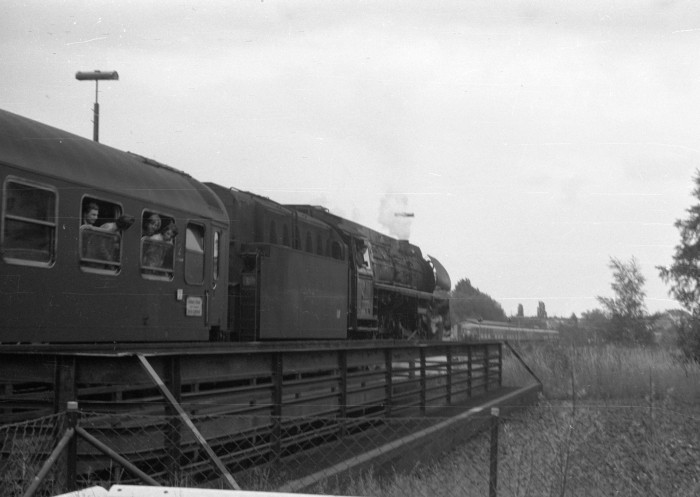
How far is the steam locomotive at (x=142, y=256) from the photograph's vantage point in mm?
7723

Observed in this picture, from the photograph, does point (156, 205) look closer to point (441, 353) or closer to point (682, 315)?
point (441, 353)

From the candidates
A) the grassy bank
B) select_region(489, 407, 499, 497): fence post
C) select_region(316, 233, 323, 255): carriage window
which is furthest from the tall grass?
select_region(489, 407, 499, 497): fence post

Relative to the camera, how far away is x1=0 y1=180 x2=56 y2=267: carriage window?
24.5 ft

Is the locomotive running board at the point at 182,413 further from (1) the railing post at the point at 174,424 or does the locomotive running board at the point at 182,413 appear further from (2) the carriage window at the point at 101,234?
(2) the carriage window at the point at 101,234

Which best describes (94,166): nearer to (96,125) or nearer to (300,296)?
(96,125)

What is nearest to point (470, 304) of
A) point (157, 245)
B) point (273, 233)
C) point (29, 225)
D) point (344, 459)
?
point (273, 233)

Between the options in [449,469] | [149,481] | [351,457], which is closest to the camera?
[149,481]

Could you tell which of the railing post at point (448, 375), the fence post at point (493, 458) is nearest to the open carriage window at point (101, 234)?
the fence post at point (493, 458)

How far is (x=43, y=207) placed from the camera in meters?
8.00

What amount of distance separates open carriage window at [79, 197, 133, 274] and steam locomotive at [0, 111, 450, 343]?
0.02 meters

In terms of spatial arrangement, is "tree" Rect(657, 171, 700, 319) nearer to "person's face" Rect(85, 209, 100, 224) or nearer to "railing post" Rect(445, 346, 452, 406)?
"railing post" Rect(445, 346, 452, 406)

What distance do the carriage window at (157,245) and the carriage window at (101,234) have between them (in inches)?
17.3

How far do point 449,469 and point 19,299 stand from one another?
4.94m

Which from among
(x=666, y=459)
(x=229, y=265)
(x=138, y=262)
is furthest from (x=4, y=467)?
(x=229, y=265)
